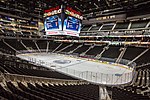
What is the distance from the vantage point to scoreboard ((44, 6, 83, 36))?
1291 centimetres

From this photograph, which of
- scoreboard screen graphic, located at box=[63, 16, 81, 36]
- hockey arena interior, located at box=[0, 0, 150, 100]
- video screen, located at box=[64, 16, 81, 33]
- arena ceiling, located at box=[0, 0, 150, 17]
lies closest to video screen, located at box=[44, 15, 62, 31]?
hockey arena interior, located at box=[0, 0, 150, 100]

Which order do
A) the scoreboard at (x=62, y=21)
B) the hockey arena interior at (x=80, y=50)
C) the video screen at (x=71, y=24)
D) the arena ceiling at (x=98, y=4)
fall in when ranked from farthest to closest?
the arena ceiling at (x=98, y=4) → the video screen at (x=71, y=24) → the scoreboard at (x=62, y=21) → the hockey arena interior at (x=80, y=50)

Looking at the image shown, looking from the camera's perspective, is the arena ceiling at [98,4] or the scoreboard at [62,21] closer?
the scoreboard at [62,21]

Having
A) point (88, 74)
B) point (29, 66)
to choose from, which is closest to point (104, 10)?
point (88, 74)

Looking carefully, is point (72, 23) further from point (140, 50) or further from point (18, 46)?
point (18, 46)

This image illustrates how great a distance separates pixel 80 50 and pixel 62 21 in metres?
11.5

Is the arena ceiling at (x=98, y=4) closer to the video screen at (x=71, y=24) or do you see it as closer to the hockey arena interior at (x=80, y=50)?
the hockey arena interior at (x=80, y=50)

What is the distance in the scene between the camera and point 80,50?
23469 millimetres

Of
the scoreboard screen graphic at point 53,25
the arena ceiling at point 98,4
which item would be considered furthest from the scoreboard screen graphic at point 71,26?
the arena ceiling at point 98,4

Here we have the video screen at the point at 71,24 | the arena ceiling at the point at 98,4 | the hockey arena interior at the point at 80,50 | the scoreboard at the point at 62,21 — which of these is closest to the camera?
the hockey arena interior at the point at 80,50

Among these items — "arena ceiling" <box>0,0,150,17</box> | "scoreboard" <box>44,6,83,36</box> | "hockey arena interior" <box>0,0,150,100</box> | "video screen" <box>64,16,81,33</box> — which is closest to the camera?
"hockey arena interior" <box>0,0,150,100</box>

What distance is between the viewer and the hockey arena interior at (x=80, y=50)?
696cm

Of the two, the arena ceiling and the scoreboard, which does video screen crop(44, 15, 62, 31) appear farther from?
the arena ceiling

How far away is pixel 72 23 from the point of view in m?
13.7
